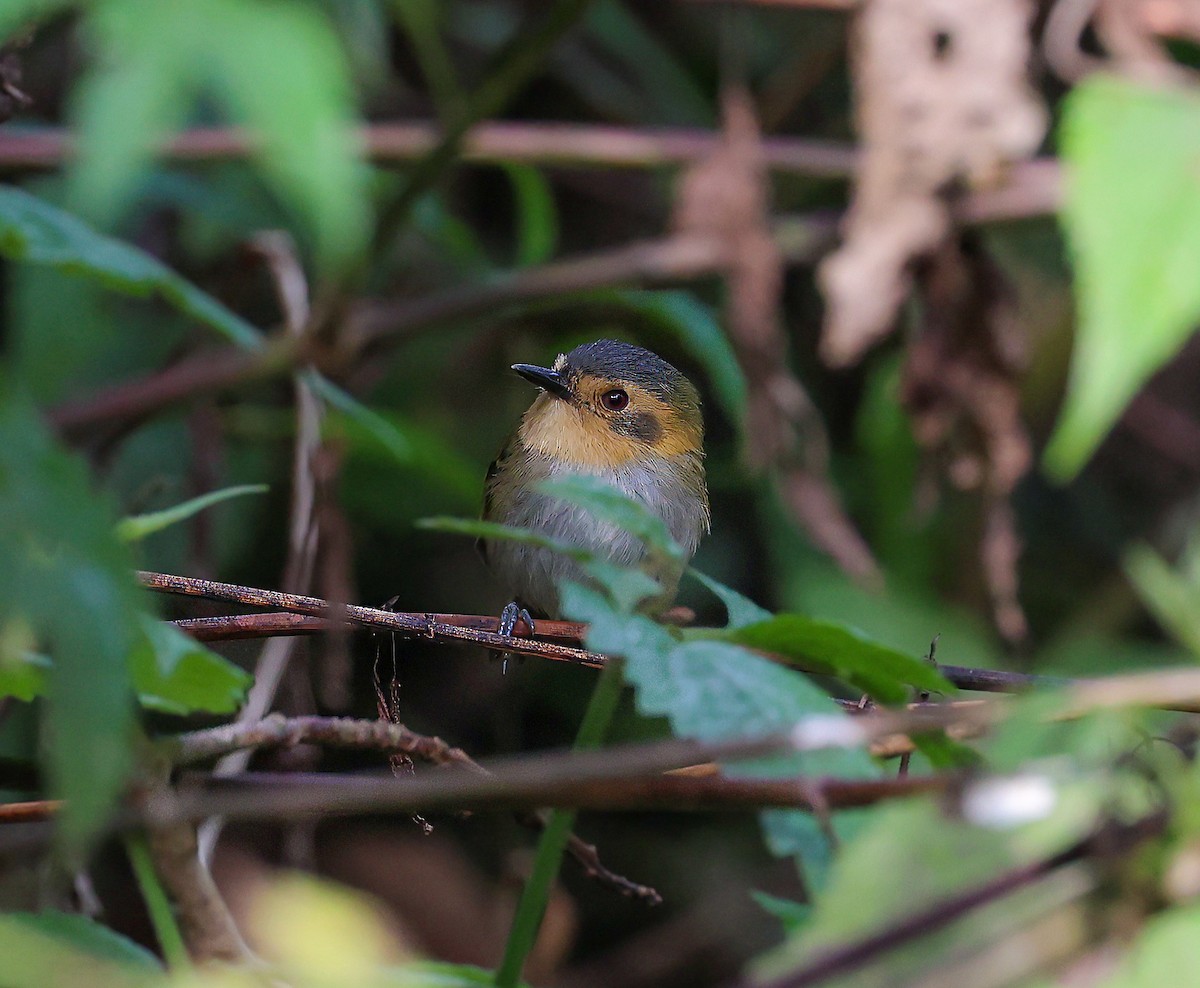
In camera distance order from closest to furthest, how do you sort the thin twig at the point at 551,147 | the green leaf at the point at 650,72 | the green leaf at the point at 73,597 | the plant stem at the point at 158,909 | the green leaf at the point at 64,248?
the green leaf at the point at 73,597 < the plant stem at the point at 158,909 < the green leaf at the point at 64,248 < the thin twig at the point at 551,147 < the green leaf at the point at 650,72

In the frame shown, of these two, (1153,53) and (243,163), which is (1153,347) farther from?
(243,163)

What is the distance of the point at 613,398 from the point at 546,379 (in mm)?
258

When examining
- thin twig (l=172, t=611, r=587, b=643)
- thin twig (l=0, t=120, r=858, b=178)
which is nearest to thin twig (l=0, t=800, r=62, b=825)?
thin twig (l=172, t=611, r=587, b=643)

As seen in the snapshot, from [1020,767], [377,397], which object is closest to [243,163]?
[377,397]

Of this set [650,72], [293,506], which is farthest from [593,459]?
[650,72]

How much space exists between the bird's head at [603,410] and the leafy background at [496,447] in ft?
0.70

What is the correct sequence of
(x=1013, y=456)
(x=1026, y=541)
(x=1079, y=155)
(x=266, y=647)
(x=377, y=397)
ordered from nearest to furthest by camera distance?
1. (x=1079, y=155)
2. (x=266, y=647)
3. (x=1013, y=456)
4. (x=377, y=397)
5. (x=1026, y=541)

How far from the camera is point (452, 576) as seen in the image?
521cm

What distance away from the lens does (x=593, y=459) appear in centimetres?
432

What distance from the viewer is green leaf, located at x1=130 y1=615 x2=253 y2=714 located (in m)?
1.58

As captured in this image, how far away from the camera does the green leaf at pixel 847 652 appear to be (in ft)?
5.08

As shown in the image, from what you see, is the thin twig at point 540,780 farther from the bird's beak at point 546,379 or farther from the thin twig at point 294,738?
the bird's beak at point 546,379

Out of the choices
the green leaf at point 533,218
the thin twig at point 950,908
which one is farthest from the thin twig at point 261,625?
the green leaf at point 533,218

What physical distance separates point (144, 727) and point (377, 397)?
354 centimetres
